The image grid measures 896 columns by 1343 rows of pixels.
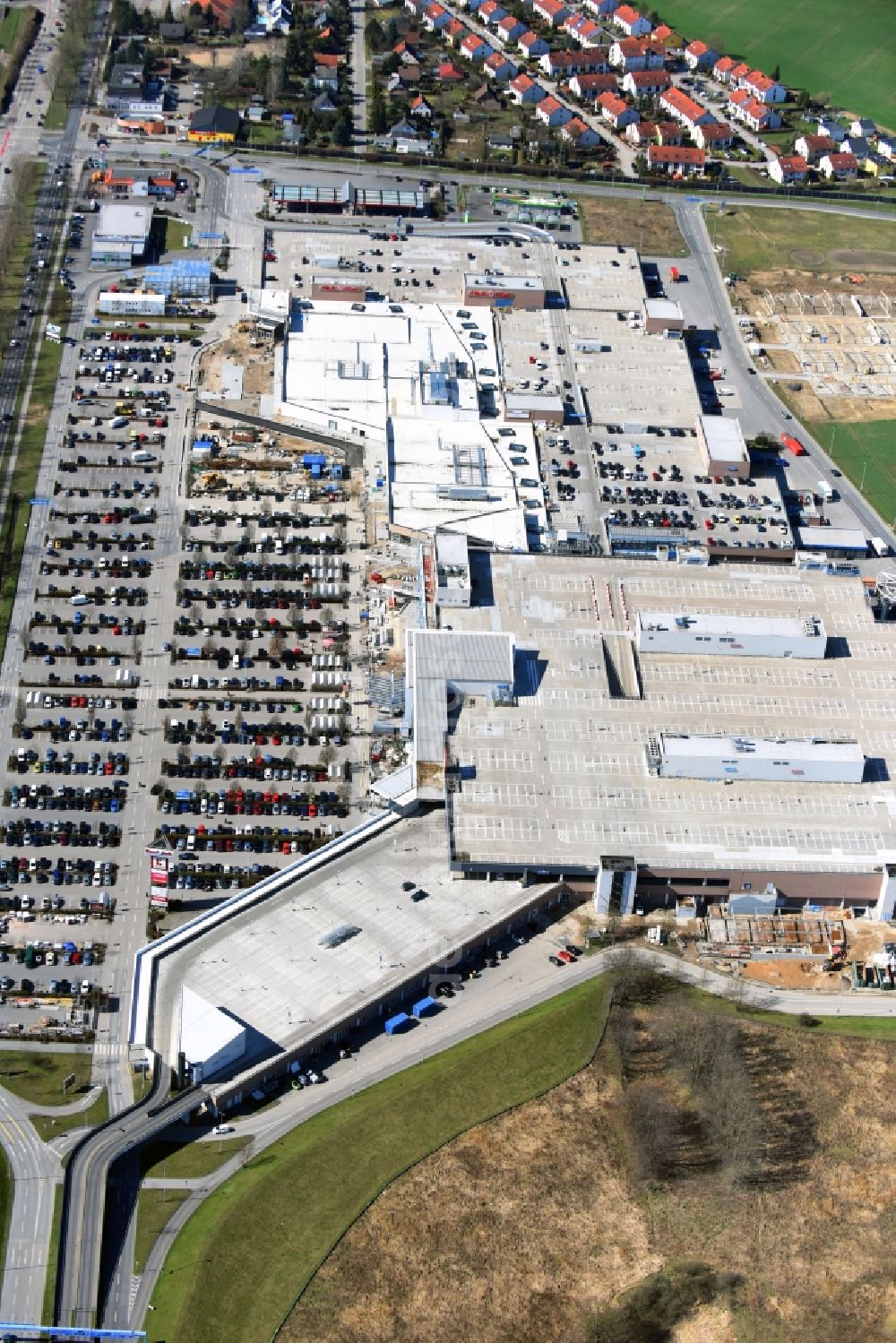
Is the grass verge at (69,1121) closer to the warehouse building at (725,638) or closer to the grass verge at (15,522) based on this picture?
the grass verge at (15,522)

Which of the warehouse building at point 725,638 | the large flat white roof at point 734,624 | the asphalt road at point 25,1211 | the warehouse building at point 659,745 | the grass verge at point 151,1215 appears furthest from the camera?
the large flat white roof at point 734,624

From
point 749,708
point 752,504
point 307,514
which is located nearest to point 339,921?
point 749,708

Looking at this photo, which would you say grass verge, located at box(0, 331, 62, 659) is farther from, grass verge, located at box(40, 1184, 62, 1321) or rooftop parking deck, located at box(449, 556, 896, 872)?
grass verge, located at box(40, 1184, 62, 1321)

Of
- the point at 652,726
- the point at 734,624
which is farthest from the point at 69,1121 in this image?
the point at 734,624

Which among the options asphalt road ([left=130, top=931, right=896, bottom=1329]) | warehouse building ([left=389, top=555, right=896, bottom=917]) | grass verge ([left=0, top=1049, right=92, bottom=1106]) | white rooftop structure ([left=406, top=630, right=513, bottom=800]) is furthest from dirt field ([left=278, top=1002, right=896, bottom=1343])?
white rooftop structure ([left=406, top=630, right=513, bottom=800])

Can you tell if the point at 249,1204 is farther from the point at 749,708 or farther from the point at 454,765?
the point at 749,708

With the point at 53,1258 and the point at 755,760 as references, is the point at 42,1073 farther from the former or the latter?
the point at 755,760

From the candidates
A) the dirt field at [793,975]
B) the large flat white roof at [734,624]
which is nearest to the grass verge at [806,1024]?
the dirt field at [793,975]
